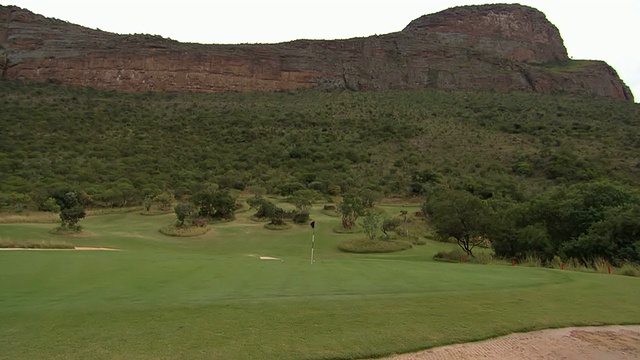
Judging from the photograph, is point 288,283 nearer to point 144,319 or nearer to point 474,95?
point 144,319

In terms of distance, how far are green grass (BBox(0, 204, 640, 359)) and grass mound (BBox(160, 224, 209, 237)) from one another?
1417 cm

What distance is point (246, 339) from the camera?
6.38 metres

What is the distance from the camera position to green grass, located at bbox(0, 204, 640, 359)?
6.18m

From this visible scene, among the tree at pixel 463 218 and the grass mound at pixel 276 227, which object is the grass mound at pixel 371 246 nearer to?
the tree at pixel 463 218

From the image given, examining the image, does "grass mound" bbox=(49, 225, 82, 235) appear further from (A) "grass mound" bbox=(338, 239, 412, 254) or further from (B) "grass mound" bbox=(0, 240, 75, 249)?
(A) "grass mound" bbox=(338, 239, 412, 254)

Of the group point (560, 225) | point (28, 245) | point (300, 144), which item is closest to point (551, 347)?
point (560, 225)

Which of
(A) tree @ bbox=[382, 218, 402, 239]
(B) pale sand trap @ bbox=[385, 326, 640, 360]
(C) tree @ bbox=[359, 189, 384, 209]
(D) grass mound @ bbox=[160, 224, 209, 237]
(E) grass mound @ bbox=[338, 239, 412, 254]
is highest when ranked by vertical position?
(B) pale sand trap @ bbox=[385, 326, 640, 360]

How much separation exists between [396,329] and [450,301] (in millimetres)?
2292

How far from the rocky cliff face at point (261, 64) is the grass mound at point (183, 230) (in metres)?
69.2

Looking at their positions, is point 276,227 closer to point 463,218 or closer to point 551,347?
point 463,218

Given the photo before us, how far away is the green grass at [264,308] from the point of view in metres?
6.18

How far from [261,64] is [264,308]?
96.3 metres

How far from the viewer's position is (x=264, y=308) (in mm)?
7914

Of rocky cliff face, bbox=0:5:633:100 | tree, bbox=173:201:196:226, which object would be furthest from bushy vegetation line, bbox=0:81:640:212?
tree, bbox=173:201:196:226
